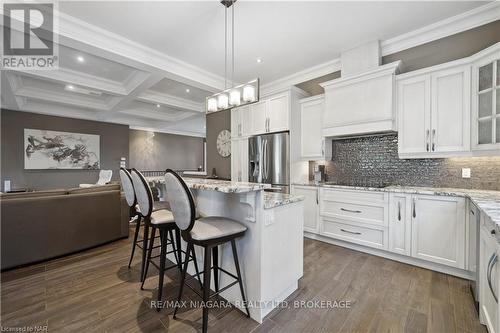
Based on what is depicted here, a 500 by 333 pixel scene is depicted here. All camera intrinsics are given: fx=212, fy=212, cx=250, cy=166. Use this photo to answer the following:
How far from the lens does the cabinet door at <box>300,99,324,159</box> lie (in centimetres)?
355

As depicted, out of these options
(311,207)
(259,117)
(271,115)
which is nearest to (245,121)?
(259,117)

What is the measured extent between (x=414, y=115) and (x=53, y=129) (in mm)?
8481

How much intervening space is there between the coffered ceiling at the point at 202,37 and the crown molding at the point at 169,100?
1.67ft

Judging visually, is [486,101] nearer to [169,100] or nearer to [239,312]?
[239,312]

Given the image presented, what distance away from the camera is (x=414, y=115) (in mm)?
2684

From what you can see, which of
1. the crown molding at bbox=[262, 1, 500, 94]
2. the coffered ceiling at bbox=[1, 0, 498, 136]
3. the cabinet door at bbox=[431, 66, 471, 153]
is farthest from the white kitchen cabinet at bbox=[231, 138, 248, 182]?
the cabinet door at bbox=[431, 66, 471, 153]

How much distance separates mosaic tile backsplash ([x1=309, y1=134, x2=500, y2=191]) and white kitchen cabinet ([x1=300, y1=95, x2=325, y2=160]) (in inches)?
13.5

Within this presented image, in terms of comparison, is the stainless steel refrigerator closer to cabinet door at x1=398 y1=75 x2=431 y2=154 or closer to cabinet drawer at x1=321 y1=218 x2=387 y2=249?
cabinet drawer at x1=321 y1=218 x2=387 y2=249

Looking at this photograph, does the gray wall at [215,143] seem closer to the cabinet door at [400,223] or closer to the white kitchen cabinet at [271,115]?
the white kitchen cabinet at [271,115]

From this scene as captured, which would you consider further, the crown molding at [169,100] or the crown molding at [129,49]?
the crown molding at [169,100]

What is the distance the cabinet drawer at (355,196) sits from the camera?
2736 mm

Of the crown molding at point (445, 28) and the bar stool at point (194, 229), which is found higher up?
the crown molding at point (445, 28)
